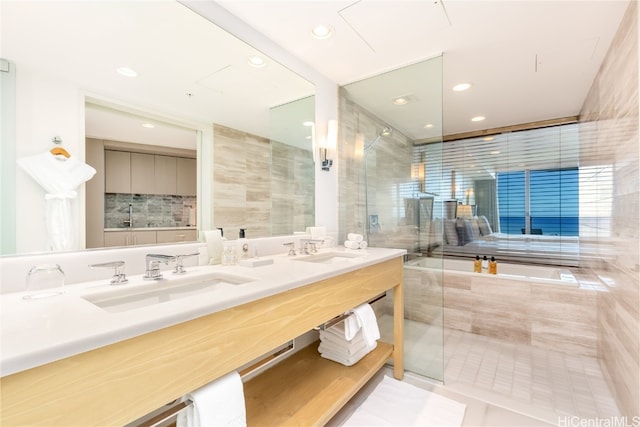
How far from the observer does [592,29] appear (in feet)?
5.52

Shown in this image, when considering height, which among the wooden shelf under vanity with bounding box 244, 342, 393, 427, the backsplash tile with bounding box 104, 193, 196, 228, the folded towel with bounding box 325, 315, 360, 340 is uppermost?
the backsplash tile with bounding box 104, 193, 196, 228

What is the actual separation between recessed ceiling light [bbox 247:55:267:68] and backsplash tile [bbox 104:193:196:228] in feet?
3.00

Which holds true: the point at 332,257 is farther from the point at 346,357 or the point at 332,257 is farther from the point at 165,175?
the point at 165,175

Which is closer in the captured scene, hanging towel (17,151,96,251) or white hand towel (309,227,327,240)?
hanging towel (17,151,96,251)

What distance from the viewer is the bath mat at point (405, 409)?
1.52 m

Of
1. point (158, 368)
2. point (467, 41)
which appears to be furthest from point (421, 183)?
point (158, 368)

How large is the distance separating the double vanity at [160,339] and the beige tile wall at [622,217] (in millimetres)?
1373

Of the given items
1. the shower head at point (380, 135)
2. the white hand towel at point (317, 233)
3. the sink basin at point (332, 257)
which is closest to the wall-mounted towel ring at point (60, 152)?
the sink basin at point (332, 257)

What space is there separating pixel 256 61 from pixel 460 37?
49.8 inches

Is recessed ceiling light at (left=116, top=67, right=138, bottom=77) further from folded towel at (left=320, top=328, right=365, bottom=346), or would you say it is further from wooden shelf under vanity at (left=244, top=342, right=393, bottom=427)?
folded towel at (left=320, top=328, right=365, bottom=346)

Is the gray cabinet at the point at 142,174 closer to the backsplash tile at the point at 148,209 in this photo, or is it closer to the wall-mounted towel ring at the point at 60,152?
the backsplash tile at the point at 148,209

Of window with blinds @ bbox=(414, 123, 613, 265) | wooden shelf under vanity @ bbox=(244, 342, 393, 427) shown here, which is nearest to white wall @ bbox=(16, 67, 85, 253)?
wooden shelf under vanity @ bbox=(244, 342, 393, 427)

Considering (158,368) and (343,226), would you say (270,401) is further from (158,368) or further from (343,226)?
(343,226)

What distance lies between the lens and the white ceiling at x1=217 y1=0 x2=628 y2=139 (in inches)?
59.4
